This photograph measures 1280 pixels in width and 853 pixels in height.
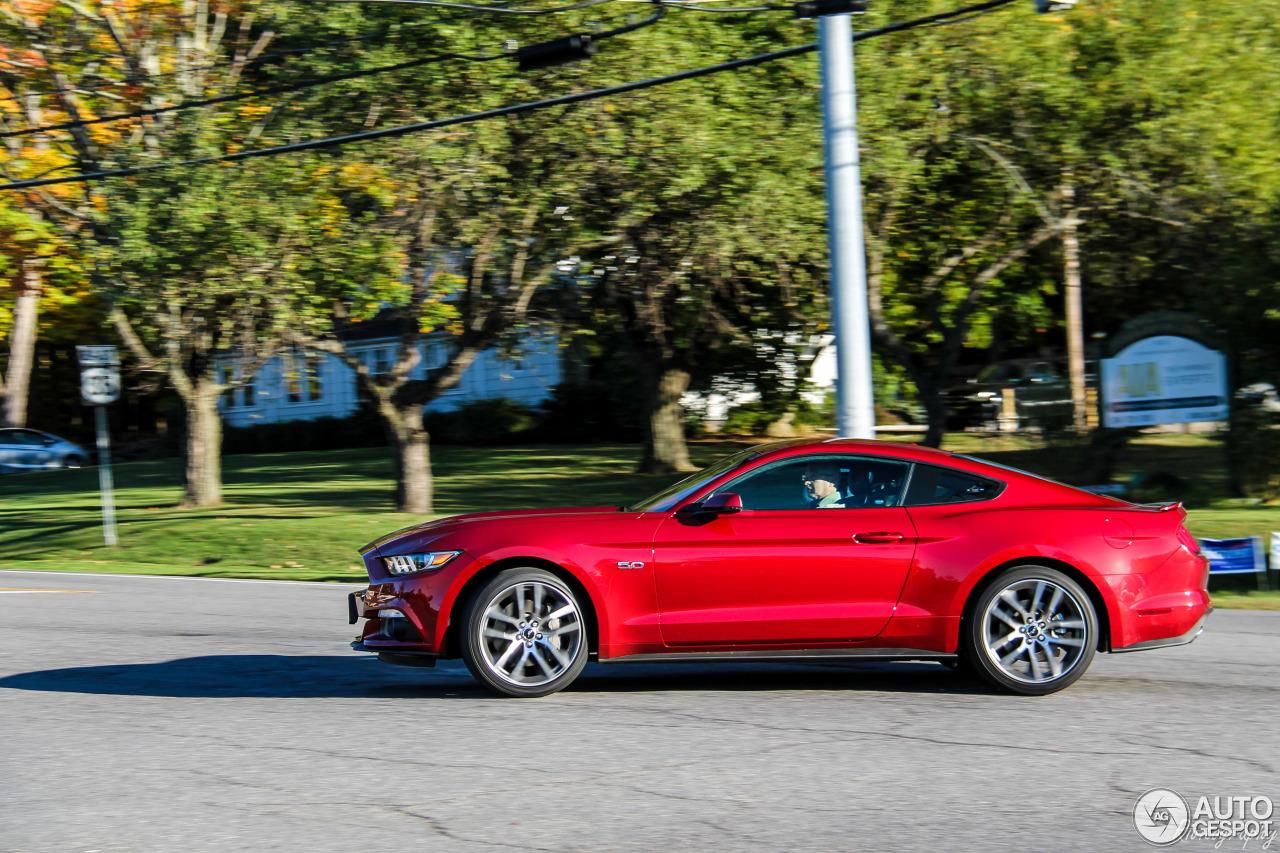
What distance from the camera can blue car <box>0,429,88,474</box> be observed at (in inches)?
1403

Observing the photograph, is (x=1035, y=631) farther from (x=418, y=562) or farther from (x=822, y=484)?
(x=418, y=562)

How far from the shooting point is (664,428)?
2591 centimetres

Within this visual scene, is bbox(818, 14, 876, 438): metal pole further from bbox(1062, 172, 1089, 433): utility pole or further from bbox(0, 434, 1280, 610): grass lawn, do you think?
bbox(1062, 172, 1089, 433): utility pole

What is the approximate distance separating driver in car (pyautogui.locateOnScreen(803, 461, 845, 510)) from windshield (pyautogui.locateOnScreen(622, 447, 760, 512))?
340 mm

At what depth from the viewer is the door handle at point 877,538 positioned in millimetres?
7246

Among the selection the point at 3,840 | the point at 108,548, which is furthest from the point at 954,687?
the point at 108,548

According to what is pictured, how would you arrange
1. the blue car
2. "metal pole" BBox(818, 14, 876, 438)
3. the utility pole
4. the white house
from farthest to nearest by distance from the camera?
the white house
the blue car
the utility pole
"metal pole" BBox(818, 14, 876, 438)

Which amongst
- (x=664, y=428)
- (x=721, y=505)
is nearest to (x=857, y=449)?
(x=721, y=505)

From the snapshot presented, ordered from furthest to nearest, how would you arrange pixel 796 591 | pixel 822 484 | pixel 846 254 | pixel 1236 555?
1. pixel 1236 555
2. pixel 846 254
3. pixel 822 484
4. pixel 796 591

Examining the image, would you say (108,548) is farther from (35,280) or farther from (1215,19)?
(1215,19)

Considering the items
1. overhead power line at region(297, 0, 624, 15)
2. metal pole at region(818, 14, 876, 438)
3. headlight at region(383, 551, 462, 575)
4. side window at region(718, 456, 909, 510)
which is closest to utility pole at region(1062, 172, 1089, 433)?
overhead power line at region(297, 0, 624, 15)

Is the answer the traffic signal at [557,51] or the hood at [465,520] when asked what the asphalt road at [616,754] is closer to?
the hood at [465,520]

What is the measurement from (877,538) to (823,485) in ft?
1.50

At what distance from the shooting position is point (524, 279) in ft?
60.6
